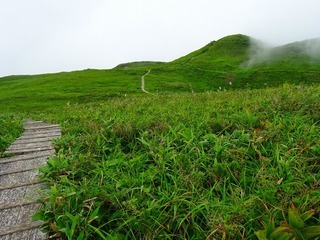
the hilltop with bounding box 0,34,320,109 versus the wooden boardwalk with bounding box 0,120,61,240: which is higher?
the wooden boardwalk with bounding box 0,120,61,240

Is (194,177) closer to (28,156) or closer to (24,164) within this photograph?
(24,164)

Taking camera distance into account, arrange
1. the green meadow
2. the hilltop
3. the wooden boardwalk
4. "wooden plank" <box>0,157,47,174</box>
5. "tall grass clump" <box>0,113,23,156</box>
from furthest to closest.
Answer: the hilltop < "tall grass clump" <box>0,113,23,156</box> < "wooden plank" <box>0,157,47,174</box> < the wooden boardwalk < the green meadow

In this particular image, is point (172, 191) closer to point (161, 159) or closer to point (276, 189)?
point (161, 159)

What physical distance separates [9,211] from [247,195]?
9.74ft

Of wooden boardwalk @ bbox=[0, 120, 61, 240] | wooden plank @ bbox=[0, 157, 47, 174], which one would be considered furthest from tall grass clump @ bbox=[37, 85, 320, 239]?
wooden plank @ bbox=[0, 157, 47, 174]

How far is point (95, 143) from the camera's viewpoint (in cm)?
603

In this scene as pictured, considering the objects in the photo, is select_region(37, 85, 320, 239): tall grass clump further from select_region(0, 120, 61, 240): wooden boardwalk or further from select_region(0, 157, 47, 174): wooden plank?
select_region(0, 157, 47, 174): wooden plank

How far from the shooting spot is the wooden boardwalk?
143 inches

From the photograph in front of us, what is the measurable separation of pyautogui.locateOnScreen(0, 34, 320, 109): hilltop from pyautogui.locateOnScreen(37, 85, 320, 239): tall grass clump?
39.8 m

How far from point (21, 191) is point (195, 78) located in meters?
66.1

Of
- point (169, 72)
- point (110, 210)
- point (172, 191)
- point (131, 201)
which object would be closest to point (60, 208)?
point (110, 210)

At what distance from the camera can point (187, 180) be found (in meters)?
4.15

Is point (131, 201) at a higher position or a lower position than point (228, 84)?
higher

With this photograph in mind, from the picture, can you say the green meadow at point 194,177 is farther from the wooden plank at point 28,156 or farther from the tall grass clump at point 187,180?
the wooden plank at point 28,156
